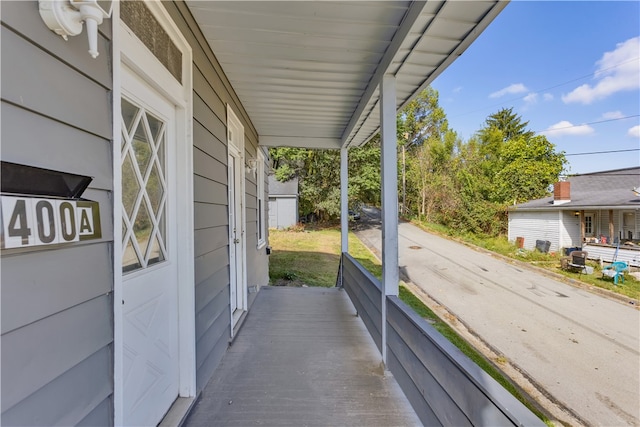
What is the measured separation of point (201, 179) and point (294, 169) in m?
16.5

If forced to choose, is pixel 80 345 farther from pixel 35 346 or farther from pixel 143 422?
pixel 143 422

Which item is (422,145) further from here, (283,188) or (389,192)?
(389,192)

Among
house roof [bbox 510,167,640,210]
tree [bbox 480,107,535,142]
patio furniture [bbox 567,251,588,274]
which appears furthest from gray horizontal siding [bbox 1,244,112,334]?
tree [bbox 480,107,535,142]

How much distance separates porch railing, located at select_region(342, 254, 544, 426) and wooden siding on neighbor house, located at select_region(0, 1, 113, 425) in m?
1.40

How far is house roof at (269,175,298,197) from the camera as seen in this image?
57.9 ft

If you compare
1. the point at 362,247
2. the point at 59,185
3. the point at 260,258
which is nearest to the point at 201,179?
the point at 59,185

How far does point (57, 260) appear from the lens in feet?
2.71

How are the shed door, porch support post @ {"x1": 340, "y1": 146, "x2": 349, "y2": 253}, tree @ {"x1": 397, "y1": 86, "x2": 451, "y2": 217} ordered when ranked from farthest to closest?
tree @ {"x1": 397, "y1": 86, "x2": 451, "y2": 217}, the shed door, porch support post @ {"x1": 340, "y1": 146, "x2": 349, "y2": 253}

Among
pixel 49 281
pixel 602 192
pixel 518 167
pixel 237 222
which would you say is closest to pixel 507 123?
pixel 518 167

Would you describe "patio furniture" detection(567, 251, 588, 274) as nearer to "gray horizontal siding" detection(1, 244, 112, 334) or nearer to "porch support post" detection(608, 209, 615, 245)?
"porch support post" detection(608, 209, 615, 245)

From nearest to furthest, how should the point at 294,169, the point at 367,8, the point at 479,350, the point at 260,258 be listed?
the point at 367,8 → the point at 479,350 → the point at 260,258 → the point at 294,169

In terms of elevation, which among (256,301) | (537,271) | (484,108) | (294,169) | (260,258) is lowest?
(537,271)

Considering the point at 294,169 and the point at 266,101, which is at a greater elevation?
the point at 294,169

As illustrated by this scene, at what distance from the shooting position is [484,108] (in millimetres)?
27297
